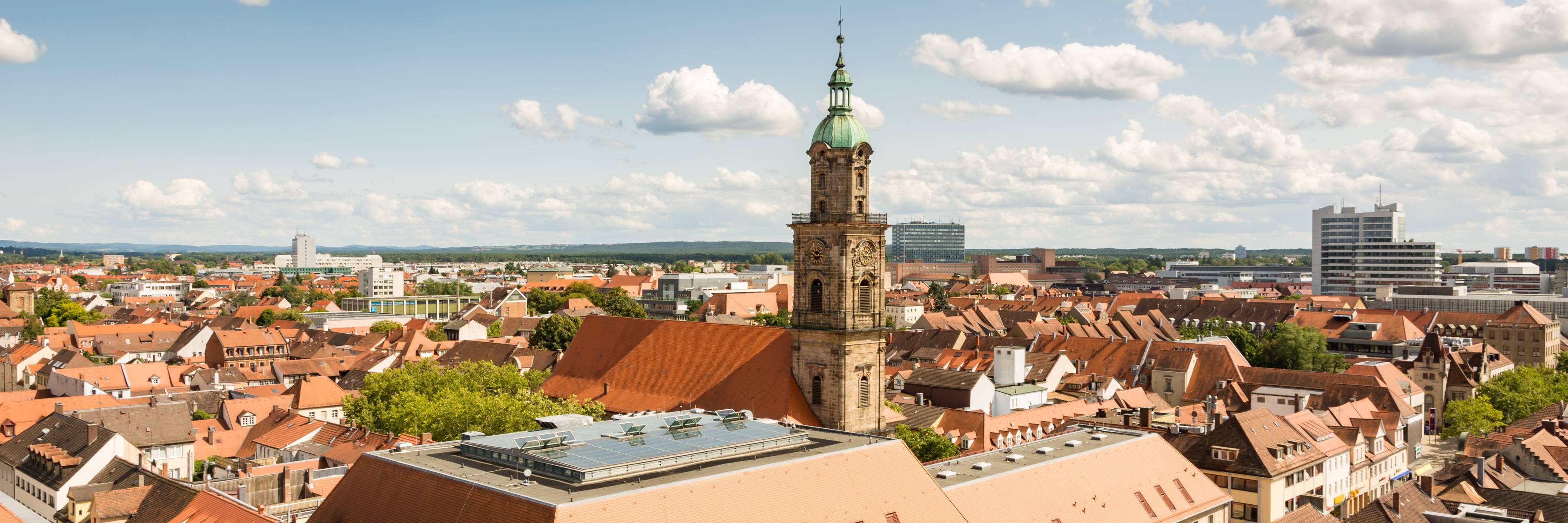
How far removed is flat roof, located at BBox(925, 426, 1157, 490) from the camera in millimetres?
41531

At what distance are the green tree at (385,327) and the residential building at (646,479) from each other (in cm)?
11337

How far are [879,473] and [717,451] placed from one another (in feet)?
17.4

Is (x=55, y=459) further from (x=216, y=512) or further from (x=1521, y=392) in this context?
(x=1521, y=392)

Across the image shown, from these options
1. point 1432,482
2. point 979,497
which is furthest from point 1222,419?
point 979,497

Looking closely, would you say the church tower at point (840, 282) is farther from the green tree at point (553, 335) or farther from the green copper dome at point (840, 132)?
the green tree at point (553, 335)

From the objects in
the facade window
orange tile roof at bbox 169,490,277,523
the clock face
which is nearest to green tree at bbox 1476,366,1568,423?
the clock face

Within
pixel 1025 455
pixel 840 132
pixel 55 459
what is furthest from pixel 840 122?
pixel 55 459

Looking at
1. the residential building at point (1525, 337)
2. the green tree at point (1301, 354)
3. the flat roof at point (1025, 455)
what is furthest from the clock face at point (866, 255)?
the residential building at point (1525, 337)

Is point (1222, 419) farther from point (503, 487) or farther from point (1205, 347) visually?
point (503, 487)

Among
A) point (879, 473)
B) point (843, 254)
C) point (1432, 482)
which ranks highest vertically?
point (843, 254)

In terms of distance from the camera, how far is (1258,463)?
54219mm

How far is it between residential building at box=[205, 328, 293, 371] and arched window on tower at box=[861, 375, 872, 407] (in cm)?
7718

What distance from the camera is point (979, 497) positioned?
39344 mm

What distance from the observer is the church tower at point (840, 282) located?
2163 inches
